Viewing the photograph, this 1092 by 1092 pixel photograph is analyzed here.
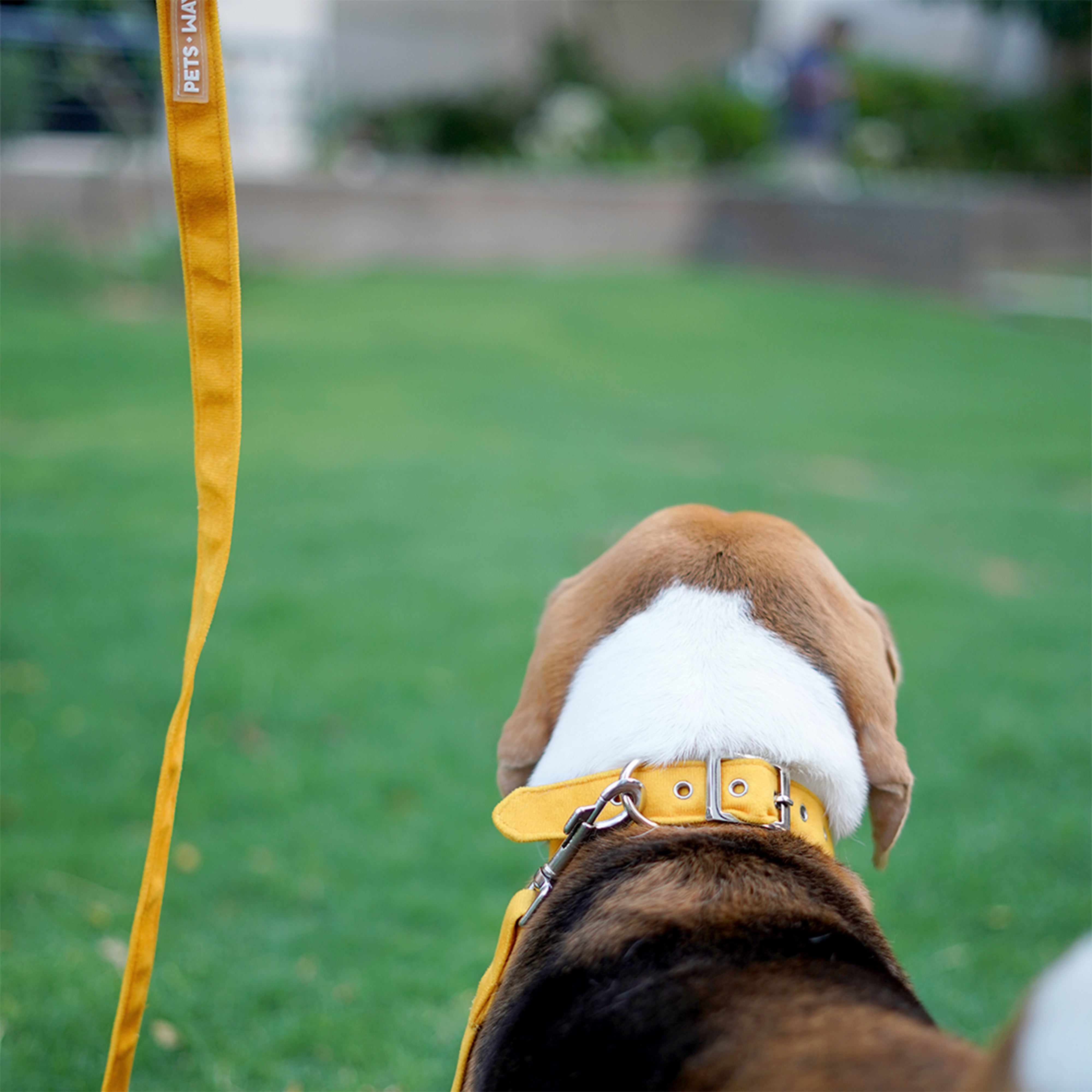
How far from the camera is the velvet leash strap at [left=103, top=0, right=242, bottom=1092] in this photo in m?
1.79

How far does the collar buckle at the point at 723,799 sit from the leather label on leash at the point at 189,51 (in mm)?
1347

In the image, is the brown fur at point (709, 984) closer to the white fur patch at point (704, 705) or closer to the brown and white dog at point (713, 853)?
the brown and white dog at point (713, 853)

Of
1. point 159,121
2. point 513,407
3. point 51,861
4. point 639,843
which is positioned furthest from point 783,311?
point 639,843

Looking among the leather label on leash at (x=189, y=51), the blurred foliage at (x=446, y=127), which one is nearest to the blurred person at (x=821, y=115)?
the blurred foliage at (x=446, y=127)

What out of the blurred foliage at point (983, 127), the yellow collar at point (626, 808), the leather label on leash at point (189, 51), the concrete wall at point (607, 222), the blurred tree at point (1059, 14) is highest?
the blurred tree at point (1059, 14)

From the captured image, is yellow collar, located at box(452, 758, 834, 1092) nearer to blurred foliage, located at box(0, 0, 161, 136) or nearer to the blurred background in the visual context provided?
the blurred background


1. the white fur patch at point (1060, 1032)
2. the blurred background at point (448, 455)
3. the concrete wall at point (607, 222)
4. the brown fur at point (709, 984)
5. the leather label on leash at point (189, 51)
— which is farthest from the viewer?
the concrete wall at point (607, 222)

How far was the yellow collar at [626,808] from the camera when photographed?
1806 mm

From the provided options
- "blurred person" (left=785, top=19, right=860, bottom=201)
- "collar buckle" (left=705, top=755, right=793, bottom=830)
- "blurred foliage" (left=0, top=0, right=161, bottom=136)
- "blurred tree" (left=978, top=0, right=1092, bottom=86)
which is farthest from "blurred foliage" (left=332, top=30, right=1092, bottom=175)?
"collar buckle" (left=705, top=755, right=793, bottom=830)

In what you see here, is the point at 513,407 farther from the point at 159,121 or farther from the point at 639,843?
the point at 639,843

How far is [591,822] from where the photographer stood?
1796 millimetres

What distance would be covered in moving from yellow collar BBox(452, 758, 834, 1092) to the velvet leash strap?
1.92ft

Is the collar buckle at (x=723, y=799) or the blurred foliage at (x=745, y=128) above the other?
the blurred foliage at (x=745, y=128)

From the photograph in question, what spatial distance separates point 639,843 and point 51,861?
7.94 feet
